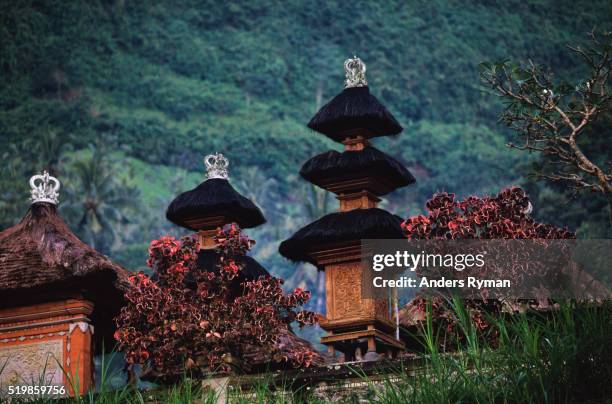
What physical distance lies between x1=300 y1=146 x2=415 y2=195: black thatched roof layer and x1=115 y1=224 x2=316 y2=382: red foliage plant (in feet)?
11.5

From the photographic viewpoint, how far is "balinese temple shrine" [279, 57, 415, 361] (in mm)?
18656

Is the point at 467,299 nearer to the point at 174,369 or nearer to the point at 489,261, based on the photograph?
the point at 489,261

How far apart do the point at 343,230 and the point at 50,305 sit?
4.57m

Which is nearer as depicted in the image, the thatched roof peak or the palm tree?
the thatched roof peak

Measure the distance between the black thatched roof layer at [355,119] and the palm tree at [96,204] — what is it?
44.0m

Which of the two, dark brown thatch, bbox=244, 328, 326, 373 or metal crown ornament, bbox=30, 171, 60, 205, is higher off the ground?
metal crown ornament, bbox=30, 171, 60, 205

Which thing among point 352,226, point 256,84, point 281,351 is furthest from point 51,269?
point 256,84

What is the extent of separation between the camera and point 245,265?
19297 millimetres

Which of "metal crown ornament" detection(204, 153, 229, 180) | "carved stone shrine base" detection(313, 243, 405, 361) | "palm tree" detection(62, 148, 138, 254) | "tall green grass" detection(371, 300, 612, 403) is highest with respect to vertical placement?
"palm tree" detection(62, 148, 138, 254)

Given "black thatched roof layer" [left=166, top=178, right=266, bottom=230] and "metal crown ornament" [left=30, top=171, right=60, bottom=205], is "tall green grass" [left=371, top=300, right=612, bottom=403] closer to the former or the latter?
"metal crown ornament" [left=30, top=171, right=60, bottom=205]

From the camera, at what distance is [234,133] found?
9369 cm

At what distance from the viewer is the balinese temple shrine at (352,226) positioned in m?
18.7

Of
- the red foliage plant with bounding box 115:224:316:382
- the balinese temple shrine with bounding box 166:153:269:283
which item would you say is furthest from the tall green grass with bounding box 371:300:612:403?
the balinese temple shrine with bounding box 166:153:269:283

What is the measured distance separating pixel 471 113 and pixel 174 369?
8273cm
